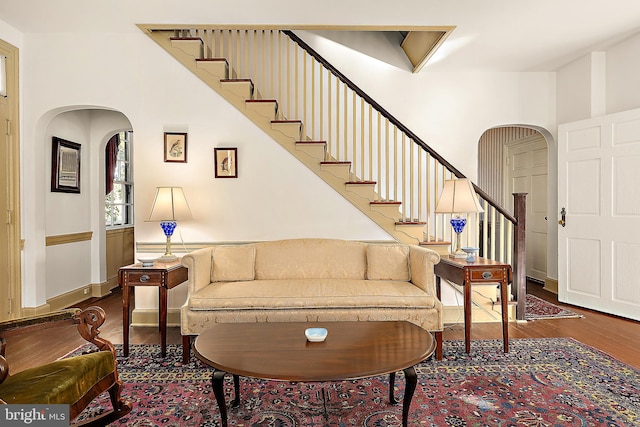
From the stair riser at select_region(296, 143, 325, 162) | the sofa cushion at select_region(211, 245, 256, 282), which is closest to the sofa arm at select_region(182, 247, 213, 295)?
the sofa cushion at select_region(211, 245, 256, 282)

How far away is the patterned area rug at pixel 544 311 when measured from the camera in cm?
404

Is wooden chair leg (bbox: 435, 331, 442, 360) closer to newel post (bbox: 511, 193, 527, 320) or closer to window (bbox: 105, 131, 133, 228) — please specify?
newel post (bbox: 511, 193, 527, 320)

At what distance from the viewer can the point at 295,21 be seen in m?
3.61

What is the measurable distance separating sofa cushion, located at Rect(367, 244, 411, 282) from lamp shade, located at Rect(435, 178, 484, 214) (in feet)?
1.67

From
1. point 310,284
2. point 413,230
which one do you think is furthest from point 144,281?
point 413,230

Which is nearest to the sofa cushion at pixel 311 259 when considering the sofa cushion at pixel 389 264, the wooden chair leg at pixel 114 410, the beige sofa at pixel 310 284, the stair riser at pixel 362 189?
the beige sofa at pixel 310 284

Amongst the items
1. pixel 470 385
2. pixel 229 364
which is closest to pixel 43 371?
pixel 229 364

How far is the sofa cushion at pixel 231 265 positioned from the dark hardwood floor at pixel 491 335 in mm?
665

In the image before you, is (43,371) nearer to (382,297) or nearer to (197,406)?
(197,406)

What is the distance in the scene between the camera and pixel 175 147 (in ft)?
12.8

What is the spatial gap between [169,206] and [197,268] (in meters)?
0.75

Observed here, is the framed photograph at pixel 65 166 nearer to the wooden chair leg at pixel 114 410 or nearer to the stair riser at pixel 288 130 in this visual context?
the stair riser at pixel 288 130

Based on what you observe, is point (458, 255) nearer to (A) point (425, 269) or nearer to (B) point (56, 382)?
(A) point (425, 269)

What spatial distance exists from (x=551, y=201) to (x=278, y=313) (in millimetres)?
4053
